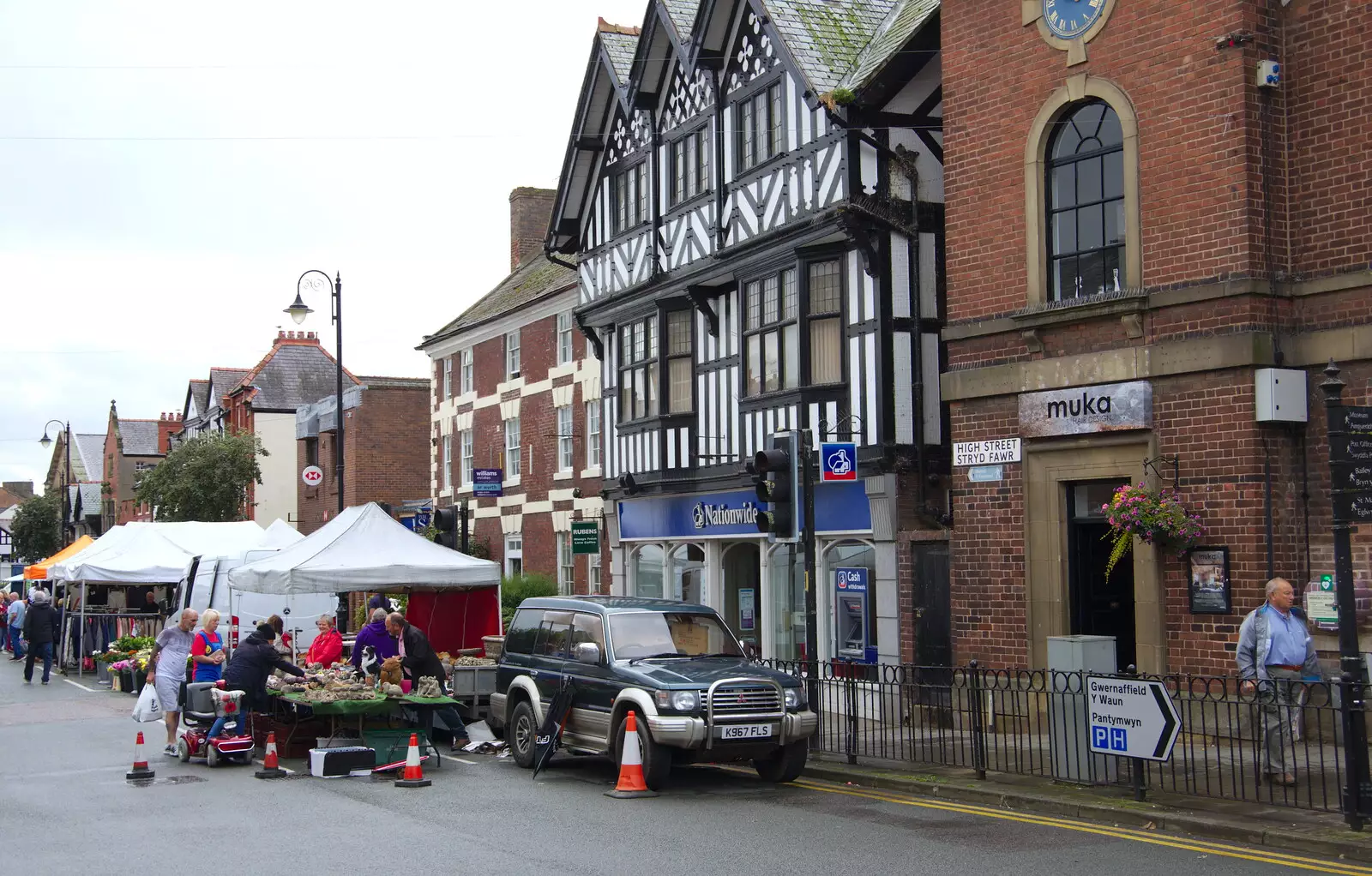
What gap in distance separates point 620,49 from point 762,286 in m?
7.05

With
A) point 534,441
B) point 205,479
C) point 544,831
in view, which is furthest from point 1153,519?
point 205,479

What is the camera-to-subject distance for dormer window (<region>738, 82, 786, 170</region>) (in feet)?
70.5

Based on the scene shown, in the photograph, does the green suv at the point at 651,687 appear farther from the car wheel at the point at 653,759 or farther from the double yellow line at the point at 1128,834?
the double yellow line at the point at 1128,834

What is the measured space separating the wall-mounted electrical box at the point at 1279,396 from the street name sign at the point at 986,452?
3259mm

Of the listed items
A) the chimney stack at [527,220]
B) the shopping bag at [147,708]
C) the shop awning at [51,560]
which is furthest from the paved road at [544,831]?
the chimney stack at [527,220]

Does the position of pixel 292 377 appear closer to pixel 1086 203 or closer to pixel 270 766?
pixel 270 766

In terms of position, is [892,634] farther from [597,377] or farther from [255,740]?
[597,377]

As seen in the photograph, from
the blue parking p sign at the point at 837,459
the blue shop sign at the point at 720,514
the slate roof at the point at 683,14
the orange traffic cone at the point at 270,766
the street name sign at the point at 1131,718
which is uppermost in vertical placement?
the slate roof at the point at 683,14

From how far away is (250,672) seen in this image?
1559cm

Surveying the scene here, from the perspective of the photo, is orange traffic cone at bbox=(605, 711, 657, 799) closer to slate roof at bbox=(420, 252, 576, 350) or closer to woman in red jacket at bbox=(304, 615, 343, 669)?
woman in red jacket at bbox=(304, 615, 343, 669)

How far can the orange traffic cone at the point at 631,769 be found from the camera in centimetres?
1289

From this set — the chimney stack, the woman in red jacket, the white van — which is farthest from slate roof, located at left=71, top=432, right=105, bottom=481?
the woman in red jacket

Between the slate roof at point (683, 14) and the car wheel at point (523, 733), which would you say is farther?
the slate roof at point (683, 14)

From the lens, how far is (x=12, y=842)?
1096cm
